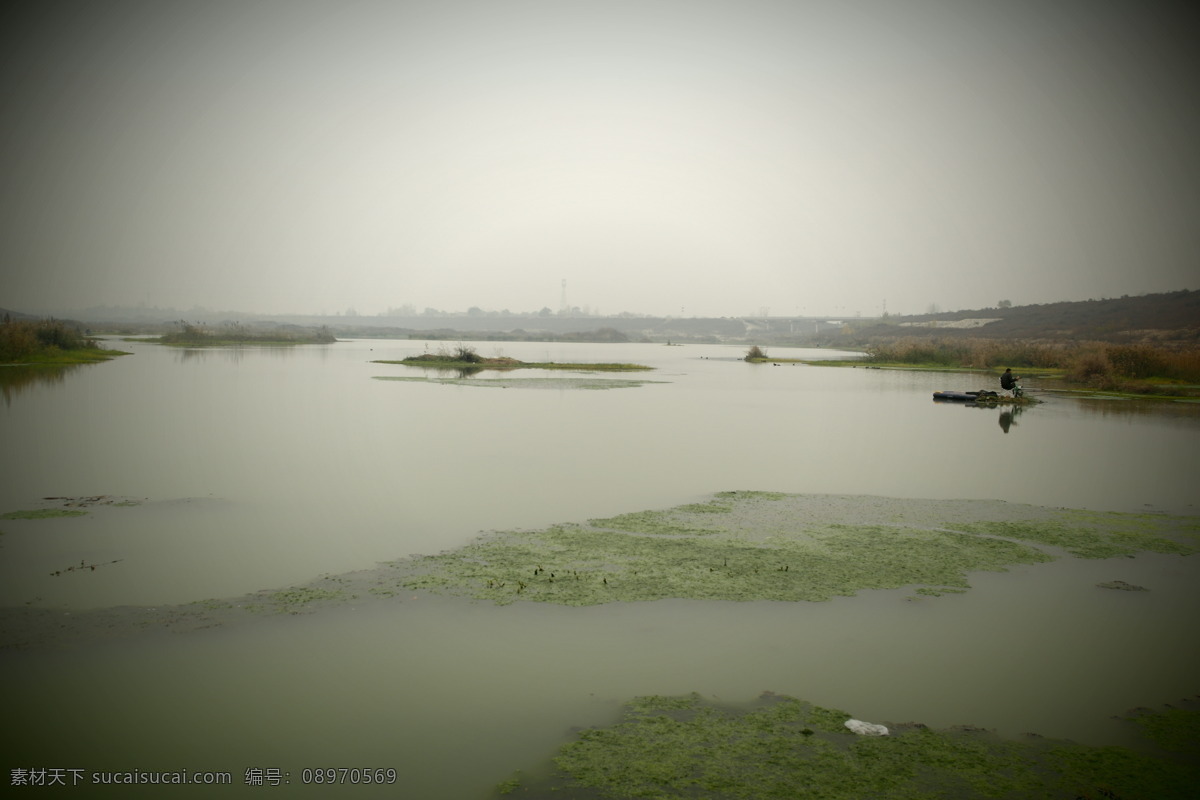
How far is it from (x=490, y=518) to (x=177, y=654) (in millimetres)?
7100

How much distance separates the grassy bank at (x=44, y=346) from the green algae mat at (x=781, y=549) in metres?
63.9

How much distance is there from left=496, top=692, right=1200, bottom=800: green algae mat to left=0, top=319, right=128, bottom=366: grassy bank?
6996cm

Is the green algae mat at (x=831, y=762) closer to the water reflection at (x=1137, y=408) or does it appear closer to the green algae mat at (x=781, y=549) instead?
the green algae mat at (x=781, y=549)

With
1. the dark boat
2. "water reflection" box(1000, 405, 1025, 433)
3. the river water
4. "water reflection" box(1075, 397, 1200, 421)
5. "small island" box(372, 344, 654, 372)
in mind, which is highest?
"small island" box(372, 344, 654, 372)

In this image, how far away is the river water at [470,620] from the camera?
23.5 ft

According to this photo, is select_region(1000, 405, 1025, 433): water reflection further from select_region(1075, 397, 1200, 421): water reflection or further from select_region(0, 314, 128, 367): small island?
select_region(0, 314, 128, 367): small island

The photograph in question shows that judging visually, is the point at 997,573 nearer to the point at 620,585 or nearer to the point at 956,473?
the point at 620,585

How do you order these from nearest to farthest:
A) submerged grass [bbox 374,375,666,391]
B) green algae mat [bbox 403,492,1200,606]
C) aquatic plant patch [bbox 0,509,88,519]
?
green algae mat [bbox 403,492,1200,606] < aquatic plant patch [bbox 0,509,88,519] < submerged grass [bbox 374,375,666,391]

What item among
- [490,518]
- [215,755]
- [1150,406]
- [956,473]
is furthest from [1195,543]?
[1150,406]

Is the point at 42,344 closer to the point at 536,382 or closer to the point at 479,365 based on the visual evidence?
the point at 479,365

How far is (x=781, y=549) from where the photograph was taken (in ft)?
42.5

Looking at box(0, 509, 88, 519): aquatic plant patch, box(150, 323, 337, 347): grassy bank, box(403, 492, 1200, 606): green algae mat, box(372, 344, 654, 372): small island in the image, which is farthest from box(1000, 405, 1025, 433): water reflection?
box(150, 323, 337, 347): grassy bank

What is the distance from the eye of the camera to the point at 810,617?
994cm

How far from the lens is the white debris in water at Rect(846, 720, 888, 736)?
7016mm
